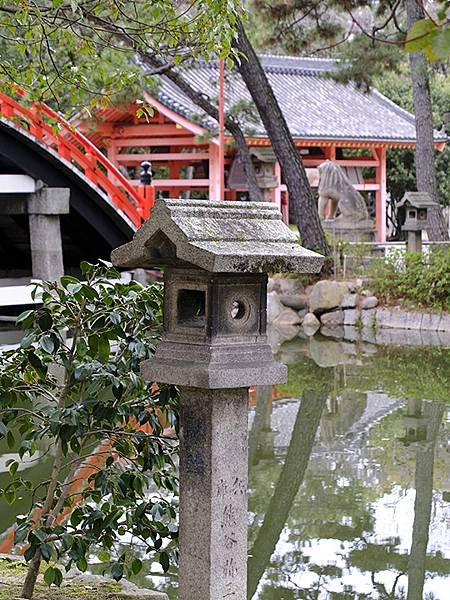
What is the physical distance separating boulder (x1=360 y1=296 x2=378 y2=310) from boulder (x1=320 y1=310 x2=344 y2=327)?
421mm

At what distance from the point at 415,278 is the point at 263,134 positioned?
7054 millimetres

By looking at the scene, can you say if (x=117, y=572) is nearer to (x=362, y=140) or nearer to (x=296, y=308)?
(x=296, y=308)

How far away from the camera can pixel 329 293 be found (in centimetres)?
1600

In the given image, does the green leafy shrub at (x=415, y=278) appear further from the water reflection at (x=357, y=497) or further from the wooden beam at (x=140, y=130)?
the wooden beam at (x=140, y=130)

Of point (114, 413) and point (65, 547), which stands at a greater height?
point (114, 413)

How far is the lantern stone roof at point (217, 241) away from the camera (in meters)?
3.30

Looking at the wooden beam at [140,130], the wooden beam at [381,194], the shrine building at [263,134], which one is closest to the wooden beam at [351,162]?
the shrine building at [263,134]

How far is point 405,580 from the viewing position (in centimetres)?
514

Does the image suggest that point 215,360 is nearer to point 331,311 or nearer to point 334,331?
point 334,331

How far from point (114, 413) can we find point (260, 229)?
2.83ft

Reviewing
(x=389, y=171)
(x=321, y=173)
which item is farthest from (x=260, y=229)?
(x=389, y=171)

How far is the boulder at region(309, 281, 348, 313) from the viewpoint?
15.9 meters

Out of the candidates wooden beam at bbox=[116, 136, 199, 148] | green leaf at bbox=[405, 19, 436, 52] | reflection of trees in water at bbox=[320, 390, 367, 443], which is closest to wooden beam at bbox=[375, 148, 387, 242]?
wooden beam at bbox=[116, 136, 199, 148]

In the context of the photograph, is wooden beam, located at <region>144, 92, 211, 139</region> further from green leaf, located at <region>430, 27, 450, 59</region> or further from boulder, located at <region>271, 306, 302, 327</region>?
green leaf, located at <region>430, 27, 450, 59</region>
